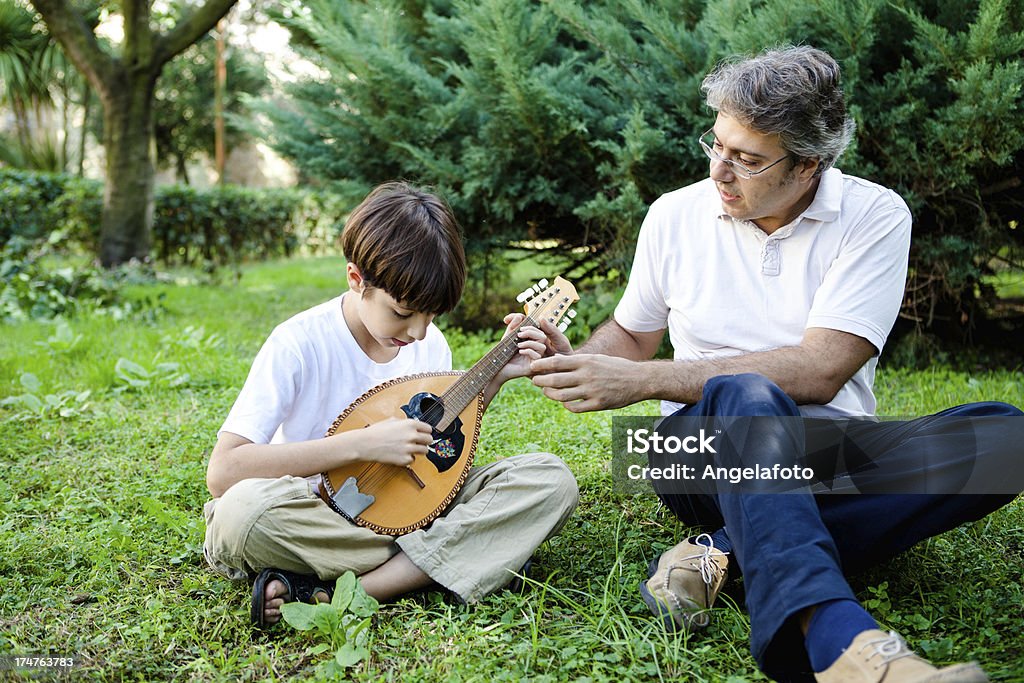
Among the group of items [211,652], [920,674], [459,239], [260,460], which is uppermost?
[459,239]

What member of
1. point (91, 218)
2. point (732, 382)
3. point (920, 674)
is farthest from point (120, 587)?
point (91, 218)

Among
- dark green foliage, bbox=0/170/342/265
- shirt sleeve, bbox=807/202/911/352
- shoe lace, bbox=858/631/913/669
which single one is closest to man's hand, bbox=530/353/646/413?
shirt sleeve, bbox=807/202/911/352

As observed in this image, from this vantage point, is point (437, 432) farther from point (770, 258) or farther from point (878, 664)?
point (878, 664)

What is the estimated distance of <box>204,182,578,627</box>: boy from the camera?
2.12m

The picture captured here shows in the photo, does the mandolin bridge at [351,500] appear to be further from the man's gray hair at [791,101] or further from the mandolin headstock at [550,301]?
the man's gray hair at [791,101]

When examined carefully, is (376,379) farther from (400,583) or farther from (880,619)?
(880,619)

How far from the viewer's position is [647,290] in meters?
2.66

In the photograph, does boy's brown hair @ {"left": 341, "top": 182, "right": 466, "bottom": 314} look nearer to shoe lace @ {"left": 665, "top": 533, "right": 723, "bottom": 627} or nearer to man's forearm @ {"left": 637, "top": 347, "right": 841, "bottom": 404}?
man's forearm @ {"left": 637, "top": 347, "right": 841, "bottom": 404}

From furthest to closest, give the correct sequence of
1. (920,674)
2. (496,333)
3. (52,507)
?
(496,333) → (52,507) → (920,674)

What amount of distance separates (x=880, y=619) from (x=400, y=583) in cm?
118

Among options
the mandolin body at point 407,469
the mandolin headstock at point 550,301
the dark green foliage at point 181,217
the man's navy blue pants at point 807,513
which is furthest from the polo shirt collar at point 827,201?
the dark green foliage at point 181,217

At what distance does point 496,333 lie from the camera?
17.9 ft

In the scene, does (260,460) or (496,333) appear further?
(496,333)

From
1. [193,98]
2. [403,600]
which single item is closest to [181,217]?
[403,600]
